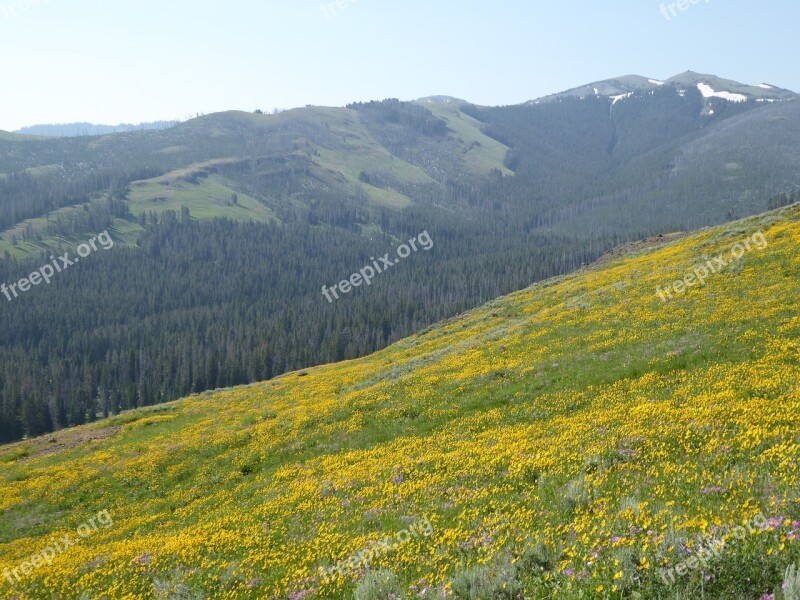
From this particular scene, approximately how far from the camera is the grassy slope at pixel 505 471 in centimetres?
880
